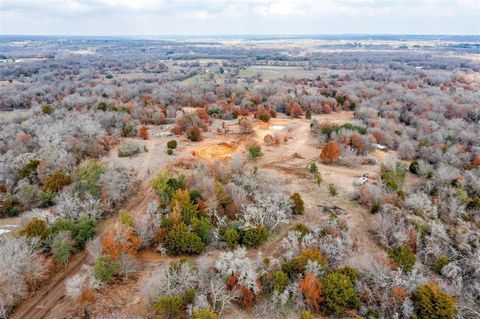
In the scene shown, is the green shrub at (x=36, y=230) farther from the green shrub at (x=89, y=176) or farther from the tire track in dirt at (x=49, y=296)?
the green shrub at (x=89, y=176)

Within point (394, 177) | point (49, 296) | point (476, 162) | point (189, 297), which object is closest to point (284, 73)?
point (476, 162)

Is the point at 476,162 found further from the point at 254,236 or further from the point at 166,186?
the point at 166,186

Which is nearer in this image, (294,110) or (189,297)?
(189,297)

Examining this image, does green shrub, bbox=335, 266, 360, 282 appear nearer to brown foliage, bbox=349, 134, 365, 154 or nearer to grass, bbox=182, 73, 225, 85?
brown foliage, bbox=349, 134, 365, 154

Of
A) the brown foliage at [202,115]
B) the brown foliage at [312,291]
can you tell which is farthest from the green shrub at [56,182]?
the brown foliage at [202,115]

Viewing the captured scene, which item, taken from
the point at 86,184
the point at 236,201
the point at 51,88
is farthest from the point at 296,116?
the point at 51,88
